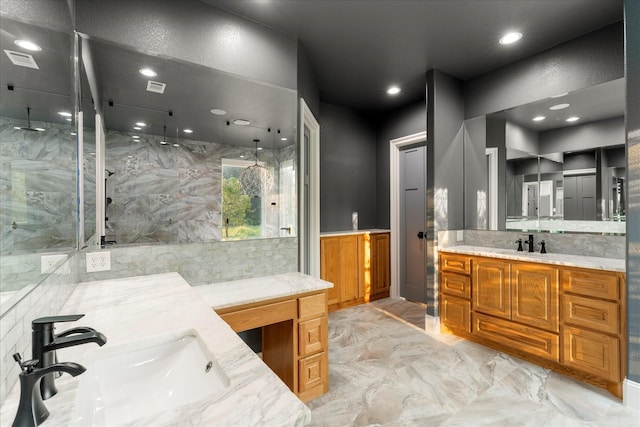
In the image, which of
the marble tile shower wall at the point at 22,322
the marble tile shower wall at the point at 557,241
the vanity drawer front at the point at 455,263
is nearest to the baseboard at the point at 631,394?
the marble tile shower wall at the point at 557,241

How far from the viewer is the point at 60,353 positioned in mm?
877

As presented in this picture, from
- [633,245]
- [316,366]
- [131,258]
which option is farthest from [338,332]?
[633,245]

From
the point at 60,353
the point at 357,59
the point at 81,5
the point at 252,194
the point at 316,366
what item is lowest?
the point at 316,366

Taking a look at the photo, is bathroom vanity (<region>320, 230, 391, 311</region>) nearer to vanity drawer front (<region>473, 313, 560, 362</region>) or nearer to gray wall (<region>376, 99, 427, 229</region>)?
gray wall (<region>376, 99, 427, 229</region>)

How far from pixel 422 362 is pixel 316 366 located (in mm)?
1046

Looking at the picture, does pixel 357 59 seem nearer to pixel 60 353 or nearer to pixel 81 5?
pixel 81 5

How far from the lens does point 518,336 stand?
2.58 meters

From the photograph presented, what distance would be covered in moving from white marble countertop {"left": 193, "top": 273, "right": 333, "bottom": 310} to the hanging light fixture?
0.64 meters

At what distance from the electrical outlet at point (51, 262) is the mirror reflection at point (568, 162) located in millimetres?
3423

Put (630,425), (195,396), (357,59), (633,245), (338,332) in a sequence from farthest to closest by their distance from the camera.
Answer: (338,332) < (357,59) < (633,245) < (630,425) < (195,396)

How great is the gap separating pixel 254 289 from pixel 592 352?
2.42 metres

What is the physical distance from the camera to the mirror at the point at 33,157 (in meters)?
0.73

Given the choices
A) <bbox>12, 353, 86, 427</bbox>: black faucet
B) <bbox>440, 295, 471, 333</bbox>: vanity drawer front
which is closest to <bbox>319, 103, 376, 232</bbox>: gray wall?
<bbox>440, 295, 471, 333</bbox>: vanity drawer front

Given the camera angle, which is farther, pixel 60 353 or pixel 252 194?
pixel 252 194
